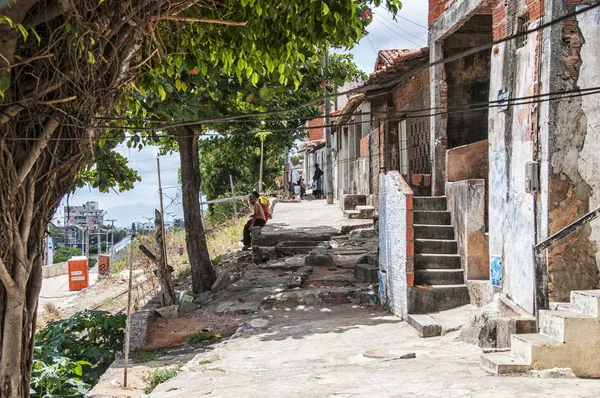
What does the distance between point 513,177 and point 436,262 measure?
246cm

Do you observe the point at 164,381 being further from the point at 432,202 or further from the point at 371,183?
the point at 371,183

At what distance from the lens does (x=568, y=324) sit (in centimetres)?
644

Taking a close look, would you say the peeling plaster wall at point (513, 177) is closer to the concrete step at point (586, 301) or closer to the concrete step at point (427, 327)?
the concrete step at point (586, 301)

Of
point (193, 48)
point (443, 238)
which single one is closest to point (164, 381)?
point (193, 48)

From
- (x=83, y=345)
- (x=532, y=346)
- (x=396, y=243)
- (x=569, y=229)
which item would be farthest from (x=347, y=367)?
(x=83, y=345)

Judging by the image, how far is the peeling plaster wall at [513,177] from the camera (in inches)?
311

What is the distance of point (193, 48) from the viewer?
20.1 ft

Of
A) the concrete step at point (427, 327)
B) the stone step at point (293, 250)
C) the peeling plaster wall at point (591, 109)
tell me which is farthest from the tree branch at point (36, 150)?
the stone step at point (293, 250)

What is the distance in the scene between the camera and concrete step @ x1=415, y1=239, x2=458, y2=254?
35.0 feet

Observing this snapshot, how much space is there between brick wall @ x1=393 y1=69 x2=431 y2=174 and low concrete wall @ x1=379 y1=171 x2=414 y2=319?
3.21 m

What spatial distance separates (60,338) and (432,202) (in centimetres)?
640

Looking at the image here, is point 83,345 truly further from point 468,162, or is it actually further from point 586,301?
point 586,301

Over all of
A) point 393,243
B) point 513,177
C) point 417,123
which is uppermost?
point 417,123

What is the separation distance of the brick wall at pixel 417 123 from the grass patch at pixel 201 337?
19.9ft
